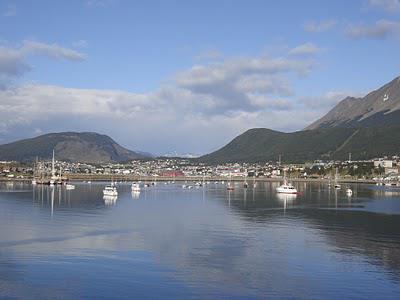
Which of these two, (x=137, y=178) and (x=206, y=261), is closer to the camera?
(x=206, y=261)

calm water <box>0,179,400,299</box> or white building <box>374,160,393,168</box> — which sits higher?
white building <box>374,160,393,168</box>

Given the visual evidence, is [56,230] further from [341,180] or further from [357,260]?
[341,180]

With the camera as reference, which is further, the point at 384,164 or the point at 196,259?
the point at 384,164

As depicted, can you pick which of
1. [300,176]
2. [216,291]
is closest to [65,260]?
[216,291]

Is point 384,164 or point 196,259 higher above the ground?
point 384,164

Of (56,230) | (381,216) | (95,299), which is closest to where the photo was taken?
(95,299)

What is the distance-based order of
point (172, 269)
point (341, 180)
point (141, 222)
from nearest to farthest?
1. point (172, 269)
2. point (141, 222)
3. point (341, 180)

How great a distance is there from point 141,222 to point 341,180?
5491 inches

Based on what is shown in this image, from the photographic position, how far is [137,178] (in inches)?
7466

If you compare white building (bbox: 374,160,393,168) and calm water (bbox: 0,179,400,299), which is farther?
white building (bbox: 374,160,393,168)

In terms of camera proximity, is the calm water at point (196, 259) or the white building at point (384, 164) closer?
the calm water at point (196, 259)

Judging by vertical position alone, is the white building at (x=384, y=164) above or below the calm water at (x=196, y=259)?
above

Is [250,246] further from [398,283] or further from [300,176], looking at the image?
[300,176]

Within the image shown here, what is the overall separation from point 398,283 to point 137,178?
17159 centimetres
